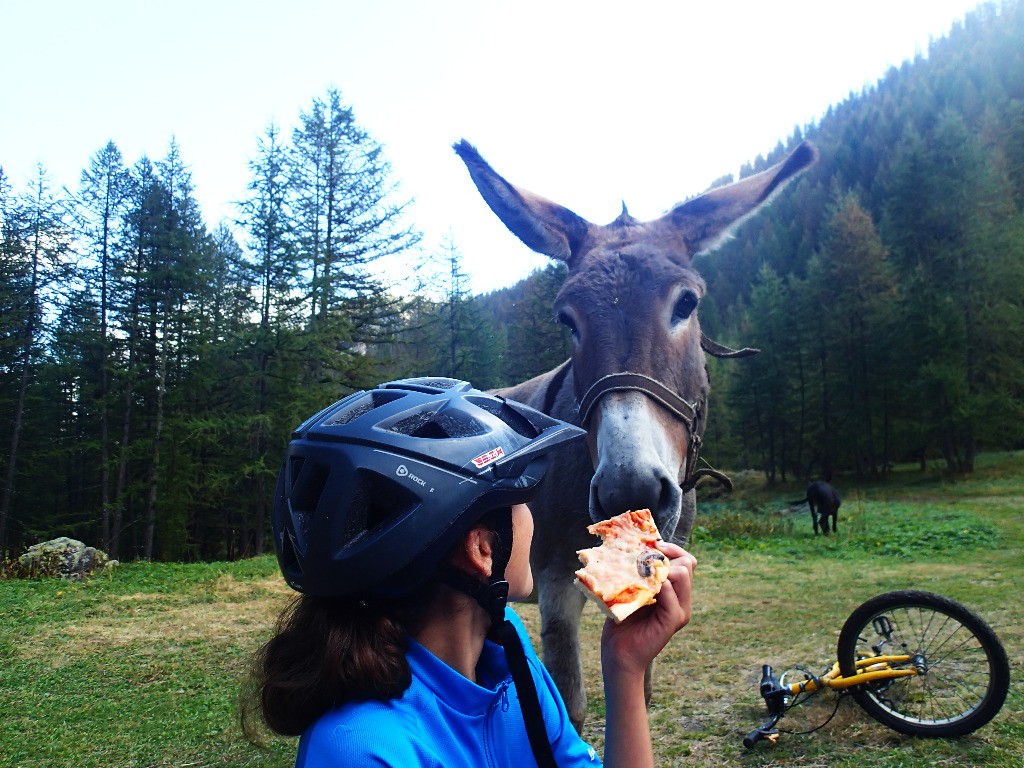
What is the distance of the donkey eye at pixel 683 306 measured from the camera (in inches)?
124

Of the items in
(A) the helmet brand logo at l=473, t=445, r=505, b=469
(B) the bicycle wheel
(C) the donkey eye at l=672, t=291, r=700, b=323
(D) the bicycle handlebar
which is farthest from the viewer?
(D) the bicycle handlebar

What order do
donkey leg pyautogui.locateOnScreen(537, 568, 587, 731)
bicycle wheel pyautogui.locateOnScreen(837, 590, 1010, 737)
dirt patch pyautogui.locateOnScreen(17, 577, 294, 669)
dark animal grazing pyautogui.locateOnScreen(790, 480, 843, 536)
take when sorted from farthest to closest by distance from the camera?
dark animal grazing pyautogui.locateOnScreen(790, 480, 843, 536), dirt patch pyautogui.locateOnScreen(17, 577, 294, 669), bicycle wheel pyautogui.locateOnScreen(837, 590, 1010, 737), donkey leg pyautogui.locateOnScreen(537, 568, 587, 731)

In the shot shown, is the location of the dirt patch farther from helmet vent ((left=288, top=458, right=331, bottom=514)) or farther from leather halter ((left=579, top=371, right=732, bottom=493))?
helmet vent ((left=288, top=458, right=331, bottom=514))

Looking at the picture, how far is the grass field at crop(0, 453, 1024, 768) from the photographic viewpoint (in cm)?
459

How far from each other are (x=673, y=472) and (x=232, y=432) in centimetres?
2119

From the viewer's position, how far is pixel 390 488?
1485 millimetres

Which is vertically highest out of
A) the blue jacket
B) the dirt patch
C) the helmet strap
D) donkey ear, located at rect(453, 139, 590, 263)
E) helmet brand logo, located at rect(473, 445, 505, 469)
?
donkey ear, located at rect(453, 139, 590, 263)

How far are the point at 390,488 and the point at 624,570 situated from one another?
0.67m

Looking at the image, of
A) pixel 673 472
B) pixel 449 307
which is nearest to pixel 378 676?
pixel 673 472

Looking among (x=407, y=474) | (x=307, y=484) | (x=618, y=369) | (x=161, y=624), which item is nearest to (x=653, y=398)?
(x=618, y=369)

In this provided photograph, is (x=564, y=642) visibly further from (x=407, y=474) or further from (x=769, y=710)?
(x=769, y=710)

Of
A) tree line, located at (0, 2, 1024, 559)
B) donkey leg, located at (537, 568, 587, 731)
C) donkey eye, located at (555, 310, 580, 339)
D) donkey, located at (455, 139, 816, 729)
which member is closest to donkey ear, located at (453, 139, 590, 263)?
donkey, located at (455, 139, 816, 729)

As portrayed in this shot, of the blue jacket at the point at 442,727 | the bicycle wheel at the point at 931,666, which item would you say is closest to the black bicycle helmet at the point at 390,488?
the blue jacket at the point at 442,727

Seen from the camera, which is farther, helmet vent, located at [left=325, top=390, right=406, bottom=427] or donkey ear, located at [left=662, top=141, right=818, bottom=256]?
donkey ear, located at [left=662, top=141, right=818, bottom=256]
